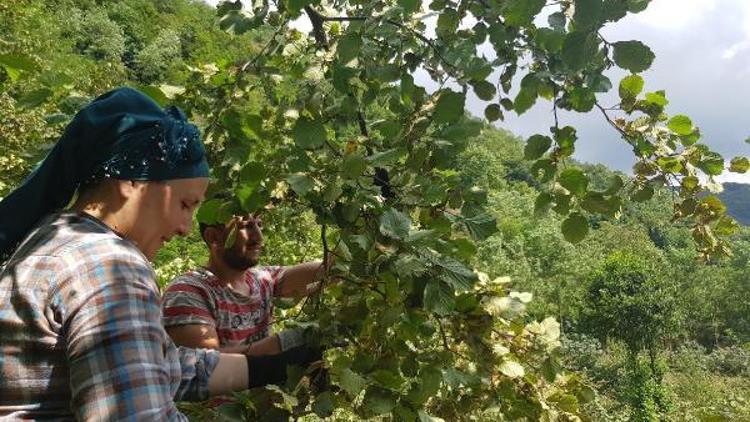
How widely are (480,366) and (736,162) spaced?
1109 millimetres

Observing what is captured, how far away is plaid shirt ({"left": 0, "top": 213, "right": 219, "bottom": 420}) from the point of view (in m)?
1.02

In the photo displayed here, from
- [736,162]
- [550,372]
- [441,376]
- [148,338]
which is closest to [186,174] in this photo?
[148,338]

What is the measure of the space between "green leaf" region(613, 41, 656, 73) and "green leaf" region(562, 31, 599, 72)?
94mm

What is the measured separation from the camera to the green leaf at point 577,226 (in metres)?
1.83

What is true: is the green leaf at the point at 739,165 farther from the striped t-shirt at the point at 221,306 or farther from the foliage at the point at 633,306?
the foliage at the point at 633,306

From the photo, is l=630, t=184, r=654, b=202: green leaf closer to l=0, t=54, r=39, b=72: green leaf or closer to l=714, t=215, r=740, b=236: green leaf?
l=714, t=215, r=740, b=236: green leaf

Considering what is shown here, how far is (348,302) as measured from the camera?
1.86 meters

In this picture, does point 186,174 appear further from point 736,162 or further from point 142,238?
point 736,162

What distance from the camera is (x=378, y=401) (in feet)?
5.32

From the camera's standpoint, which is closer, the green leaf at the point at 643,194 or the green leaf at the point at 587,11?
the green leaf at the point at 587,11

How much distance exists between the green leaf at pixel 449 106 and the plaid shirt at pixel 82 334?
0.99 m

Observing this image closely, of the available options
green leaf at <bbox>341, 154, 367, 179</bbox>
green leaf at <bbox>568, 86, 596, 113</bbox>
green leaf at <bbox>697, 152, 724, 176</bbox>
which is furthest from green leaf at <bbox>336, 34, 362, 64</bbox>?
green leaf at <bbox>697, 152, 724, 176</bbox>

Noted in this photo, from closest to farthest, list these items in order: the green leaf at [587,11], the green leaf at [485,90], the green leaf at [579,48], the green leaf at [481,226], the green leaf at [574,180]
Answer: the green leaf at [587,11], the green leaf at [579,48], the green leaf at [574,180], the green leaf at [481,226], the green leaf at [485,90]

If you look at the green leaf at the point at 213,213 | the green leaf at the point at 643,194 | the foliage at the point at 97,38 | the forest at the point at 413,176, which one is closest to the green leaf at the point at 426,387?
the forest at the point at 413,176
